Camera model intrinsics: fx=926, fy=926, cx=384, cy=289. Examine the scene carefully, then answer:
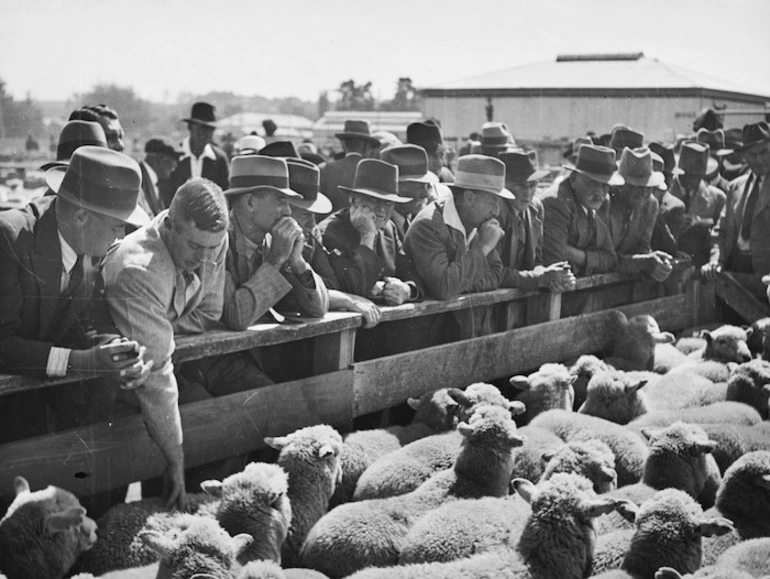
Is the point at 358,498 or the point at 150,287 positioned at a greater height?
the point at 150,287

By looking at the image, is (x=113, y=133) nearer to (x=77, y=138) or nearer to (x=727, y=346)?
(x=77, y=138)

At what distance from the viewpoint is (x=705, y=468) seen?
195 inches

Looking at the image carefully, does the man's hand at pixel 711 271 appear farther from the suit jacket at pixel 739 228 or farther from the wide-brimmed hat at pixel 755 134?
the wide-brimmed hat at pixel 755 134

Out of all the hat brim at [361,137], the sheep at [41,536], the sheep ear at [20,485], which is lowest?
the sheep at [41,536]

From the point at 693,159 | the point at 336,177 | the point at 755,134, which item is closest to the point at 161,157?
the point at 336,177

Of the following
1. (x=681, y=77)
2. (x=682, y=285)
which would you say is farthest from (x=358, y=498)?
(x=681, y=77)

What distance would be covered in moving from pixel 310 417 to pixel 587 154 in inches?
159

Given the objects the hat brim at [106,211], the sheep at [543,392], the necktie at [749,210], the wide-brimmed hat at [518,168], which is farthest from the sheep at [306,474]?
the necktie at [749,210]

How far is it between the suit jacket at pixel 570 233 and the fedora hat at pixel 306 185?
2.77 m

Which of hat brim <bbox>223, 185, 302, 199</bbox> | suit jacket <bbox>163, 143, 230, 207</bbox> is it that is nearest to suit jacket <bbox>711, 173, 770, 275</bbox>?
suit jacket <bbox>163, 143, 230, 207</bbox>

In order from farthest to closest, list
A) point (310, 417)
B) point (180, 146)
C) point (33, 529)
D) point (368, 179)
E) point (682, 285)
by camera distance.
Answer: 1. point (180, 146)
2. point (682, 285)
3. point (368, 179)
4. point (310, 417)
5. point (33, 529)

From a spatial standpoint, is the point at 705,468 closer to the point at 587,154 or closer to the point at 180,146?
the point at 587,154

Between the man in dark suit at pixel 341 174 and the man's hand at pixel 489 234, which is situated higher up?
the man in dark suit at pixel 341 174

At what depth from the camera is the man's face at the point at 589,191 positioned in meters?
8.19
